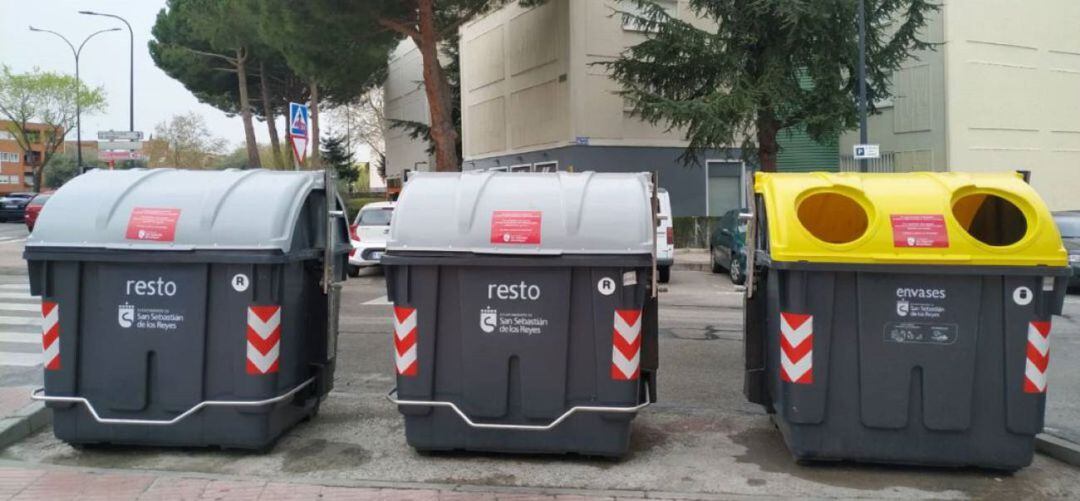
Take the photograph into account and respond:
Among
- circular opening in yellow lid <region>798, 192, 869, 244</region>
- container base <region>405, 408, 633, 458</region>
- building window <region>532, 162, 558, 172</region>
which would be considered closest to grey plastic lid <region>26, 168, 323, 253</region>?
container base <region>405, 408, 633, 458</region>

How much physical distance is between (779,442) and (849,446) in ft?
2.66

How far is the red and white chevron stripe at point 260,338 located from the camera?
18.0 feet

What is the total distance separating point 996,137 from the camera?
2661cm

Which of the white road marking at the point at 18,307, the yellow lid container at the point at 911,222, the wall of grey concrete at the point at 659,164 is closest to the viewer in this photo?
the yellow lid container at the point at 911,222

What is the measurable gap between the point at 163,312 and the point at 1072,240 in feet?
50.9

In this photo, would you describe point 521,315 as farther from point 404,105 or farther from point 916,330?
point 404,105

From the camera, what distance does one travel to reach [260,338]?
550 centimetres

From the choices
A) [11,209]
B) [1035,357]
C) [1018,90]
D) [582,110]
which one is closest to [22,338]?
[1035,357]

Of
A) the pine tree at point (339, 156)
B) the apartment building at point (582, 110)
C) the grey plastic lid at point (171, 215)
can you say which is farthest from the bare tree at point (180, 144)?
the grey plastic lid at point (171, 215)

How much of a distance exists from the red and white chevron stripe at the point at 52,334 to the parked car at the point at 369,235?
11.3 m

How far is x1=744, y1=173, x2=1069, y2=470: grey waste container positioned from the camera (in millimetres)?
5062

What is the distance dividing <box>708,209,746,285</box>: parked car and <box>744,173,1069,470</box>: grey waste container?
10075mm

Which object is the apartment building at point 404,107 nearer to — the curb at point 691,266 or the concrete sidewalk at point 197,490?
the curb at point 691,266

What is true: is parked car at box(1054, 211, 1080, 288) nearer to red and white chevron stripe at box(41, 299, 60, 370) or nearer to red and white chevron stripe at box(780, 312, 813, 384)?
red and white chevron stripe at box(780, 312, 813, 384)
